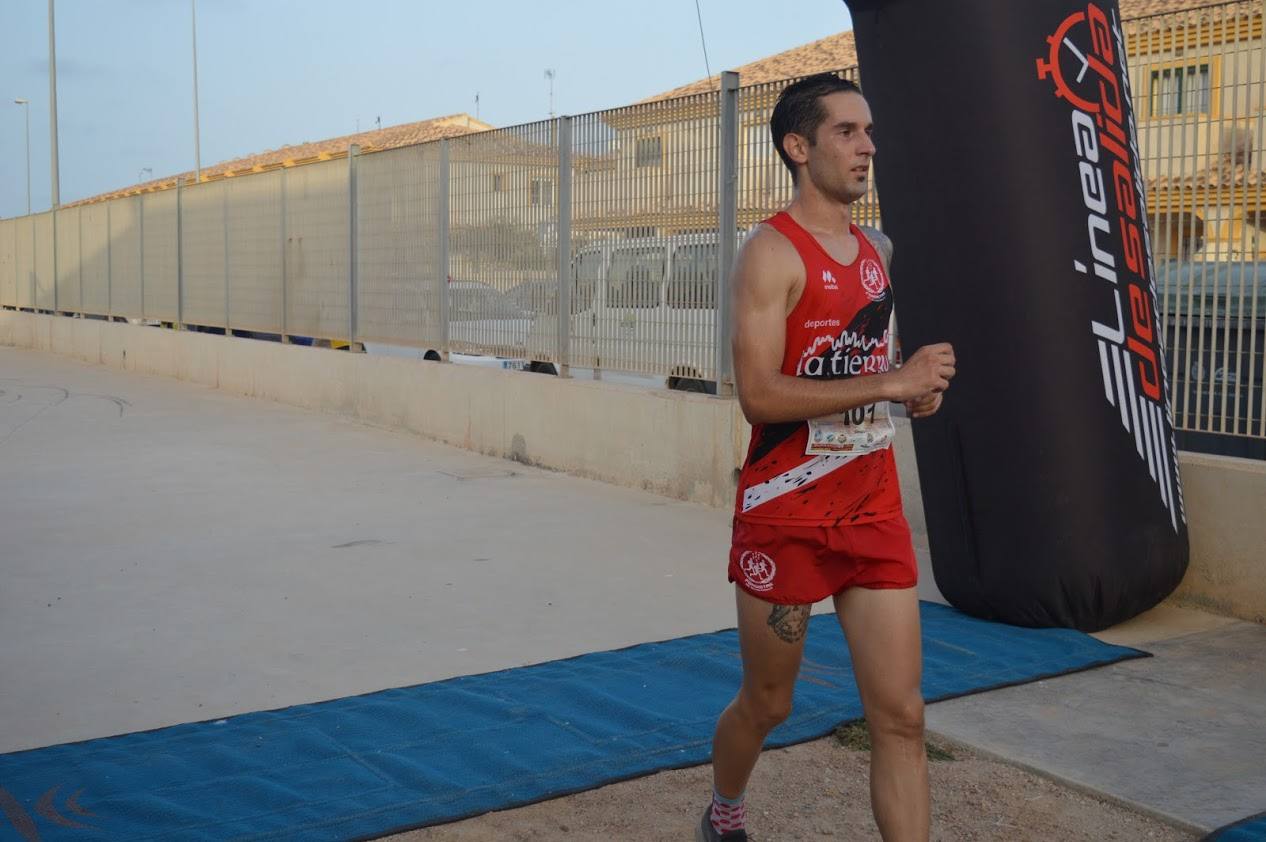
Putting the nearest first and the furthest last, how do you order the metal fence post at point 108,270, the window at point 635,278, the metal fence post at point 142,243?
the window at point 635,278, the metal fence post at point 142,243, the metal fence post at point 108,270

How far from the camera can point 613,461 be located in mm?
10047

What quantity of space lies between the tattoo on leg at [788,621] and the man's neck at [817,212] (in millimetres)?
856

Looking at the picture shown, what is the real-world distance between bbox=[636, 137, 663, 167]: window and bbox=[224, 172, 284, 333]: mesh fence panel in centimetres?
789

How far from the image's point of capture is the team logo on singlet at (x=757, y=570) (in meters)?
3.15

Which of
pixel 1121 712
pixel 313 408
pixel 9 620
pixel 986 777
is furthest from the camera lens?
pixel 313 408

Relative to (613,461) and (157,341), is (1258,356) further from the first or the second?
(157,341)

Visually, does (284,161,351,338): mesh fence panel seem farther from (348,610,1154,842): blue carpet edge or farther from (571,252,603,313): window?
(348,610,1154,842): blue carpet edge

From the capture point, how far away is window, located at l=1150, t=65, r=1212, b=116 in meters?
6.13

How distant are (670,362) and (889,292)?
6.37 meters

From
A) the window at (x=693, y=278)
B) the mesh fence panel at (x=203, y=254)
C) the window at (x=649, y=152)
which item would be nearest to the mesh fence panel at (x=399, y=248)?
the window at (x=649, y=152)

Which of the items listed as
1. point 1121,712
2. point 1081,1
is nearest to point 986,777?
point 1121,712

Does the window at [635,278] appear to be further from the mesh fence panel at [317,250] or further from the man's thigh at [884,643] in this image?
the man's thigh at [884,643]

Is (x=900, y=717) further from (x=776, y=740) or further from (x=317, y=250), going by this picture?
(x=317, y=250)

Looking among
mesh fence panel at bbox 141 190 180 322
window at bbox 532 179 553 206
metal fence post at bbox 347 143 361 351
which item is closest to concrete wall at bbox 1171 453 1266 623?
window at bbox 532 179 553 206
